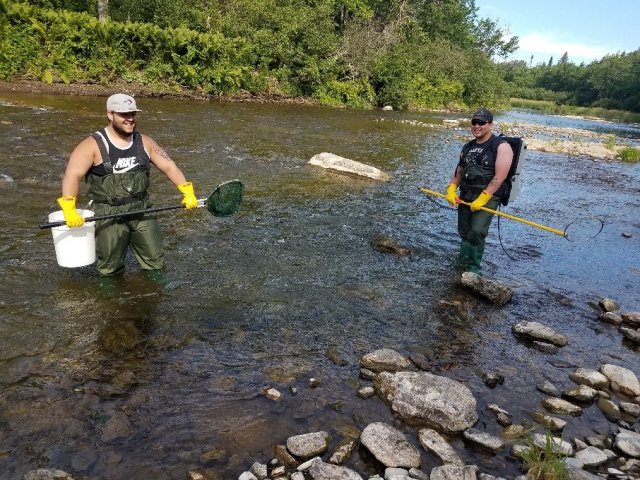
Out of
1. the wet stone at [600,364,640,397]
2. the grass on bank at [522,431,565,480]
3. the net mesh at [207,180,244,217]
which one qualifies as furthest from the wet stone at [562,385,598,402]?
the net mesh at [207,180,244,217]

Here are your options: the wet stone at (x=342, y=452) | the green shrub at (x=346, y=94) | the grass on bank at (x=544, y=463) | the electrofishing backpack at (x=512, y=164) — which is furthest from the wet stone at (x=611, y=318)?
the green shrub at (x=346, y=94)

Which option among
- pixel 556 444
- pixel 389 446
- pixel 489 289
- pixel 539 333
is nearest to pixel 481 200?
pixel 489 289

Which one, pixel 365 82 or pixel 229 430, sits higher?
pixel 365 82

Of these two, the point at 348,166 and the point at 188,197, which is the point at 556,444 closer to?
the point at 188,197

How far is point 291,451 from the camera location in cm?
381

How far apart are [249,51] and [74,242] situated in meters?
32.5

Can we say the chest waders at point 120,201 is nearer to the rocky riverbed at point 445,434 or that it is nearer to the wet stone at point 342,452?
the rocky riverbed at point 445,434

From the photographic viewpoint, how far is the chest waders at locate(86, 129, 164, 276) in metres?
5.64

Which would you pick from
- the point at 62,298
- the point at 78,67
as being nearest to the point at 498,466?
the point at 62,298

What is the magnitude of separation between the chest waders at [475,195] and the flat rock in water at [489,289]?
2.40 ft

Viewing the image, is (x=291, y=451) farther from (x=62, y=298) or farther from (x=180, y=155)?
(x=180, y=155)

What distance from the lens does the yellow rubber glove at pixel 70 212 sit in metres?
5.29

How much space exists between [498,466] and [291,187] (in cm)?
963

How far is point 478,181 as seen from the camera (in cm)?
780
